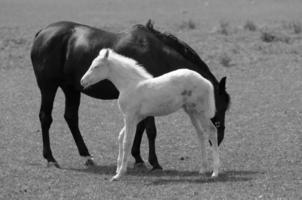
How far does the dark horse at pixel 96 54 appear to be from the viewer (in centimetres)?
1066

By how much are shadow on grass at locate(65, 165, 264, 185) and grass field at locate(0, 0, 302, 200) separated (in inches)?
→ 0.6

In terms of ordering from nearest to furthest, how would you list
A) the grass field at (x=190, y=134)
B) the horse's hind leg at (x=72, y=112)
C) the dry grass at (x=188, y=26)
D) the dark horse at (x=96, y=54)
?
the grass field at (x=190, y=134)
the dark horse at (x=96, y=54)
the horse's hind leg at (x=72, y=112)
the dry grass at (x=188, y=26)

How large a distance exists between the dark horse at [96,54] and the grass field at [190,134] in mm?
589

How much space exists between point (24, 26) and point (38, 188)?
983 inches

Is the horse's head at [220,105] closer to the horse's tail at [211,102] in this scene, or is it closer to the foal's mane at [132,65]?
the horse's tail at [211,102]

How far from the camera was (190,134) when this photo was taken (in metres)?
13.4

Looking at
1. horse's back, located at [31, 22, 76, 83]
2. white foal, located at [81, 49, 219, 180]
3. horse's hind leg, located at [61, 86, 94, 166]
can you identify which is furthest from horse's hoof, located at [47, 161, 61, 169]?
white foal, located at [81, 49, 219, 180]

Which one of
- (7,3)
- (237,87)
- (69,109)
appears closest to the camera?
(69,109)

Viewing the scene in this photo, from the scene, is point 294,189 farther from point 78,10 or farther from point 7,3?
point 7,3

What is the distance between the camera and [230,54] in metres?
25.2

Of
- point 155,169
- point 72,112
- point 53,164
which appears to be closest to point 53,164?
point 53,164

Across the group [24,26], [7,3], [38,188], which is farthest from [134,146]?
[7,3]

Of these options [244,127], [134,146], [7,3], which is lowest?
[7,3]

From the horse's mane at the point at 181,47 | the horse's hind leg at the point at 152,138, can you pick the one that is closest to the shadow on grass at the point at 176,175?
the horse's hind leg at the point at 152,138
